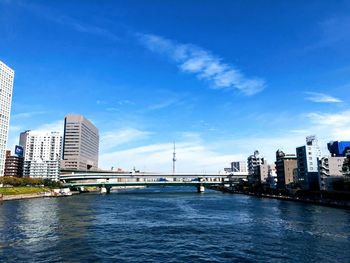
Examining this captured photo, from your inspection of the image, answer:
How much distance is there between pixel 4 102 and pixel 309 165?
141176mm

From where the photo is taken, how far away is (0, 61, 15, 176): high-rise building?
151 m

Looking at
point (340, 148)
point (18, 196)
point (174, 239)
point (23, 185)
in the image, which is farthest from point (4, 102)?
point (340, 148)

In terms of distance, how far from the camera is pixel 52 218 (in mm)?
58594

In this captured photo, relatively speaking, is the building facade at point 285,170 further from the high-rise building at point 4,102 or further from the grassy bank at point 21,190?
the high-rise building at point 4,102

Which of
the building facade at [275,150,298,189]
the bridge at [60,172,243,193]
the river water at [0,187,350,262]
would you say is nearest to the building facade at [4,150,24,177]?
the bridge at [60,172,243,193]

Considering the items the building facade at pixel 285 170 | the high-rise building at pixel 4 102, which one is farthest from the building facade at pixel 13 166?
the building facade at pixel 285 170

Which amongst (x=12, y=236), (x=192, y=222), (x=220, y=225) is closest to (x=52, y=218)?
(x=12, y=236)

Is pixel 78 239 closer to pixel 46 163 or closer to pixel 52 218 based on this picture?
pixel 52 218

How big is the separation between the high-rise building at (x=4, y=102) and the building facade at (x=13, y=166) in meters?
29.1

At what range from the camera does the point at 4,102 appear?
15712 centimetres

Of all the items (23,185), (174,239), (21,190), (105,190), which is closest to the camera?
(174,239)

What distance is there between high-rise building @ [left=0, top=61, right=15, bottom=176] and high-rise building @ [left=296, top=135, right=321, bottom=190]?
13091 centimetres

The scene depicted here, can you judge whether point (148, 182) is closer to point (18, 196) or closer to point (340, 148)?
point (18, 196)

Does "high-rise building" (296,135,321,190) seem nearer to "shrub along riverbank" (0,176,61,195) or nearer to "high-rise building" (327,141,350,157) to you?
"high-rise building" (327,141,350,157)
